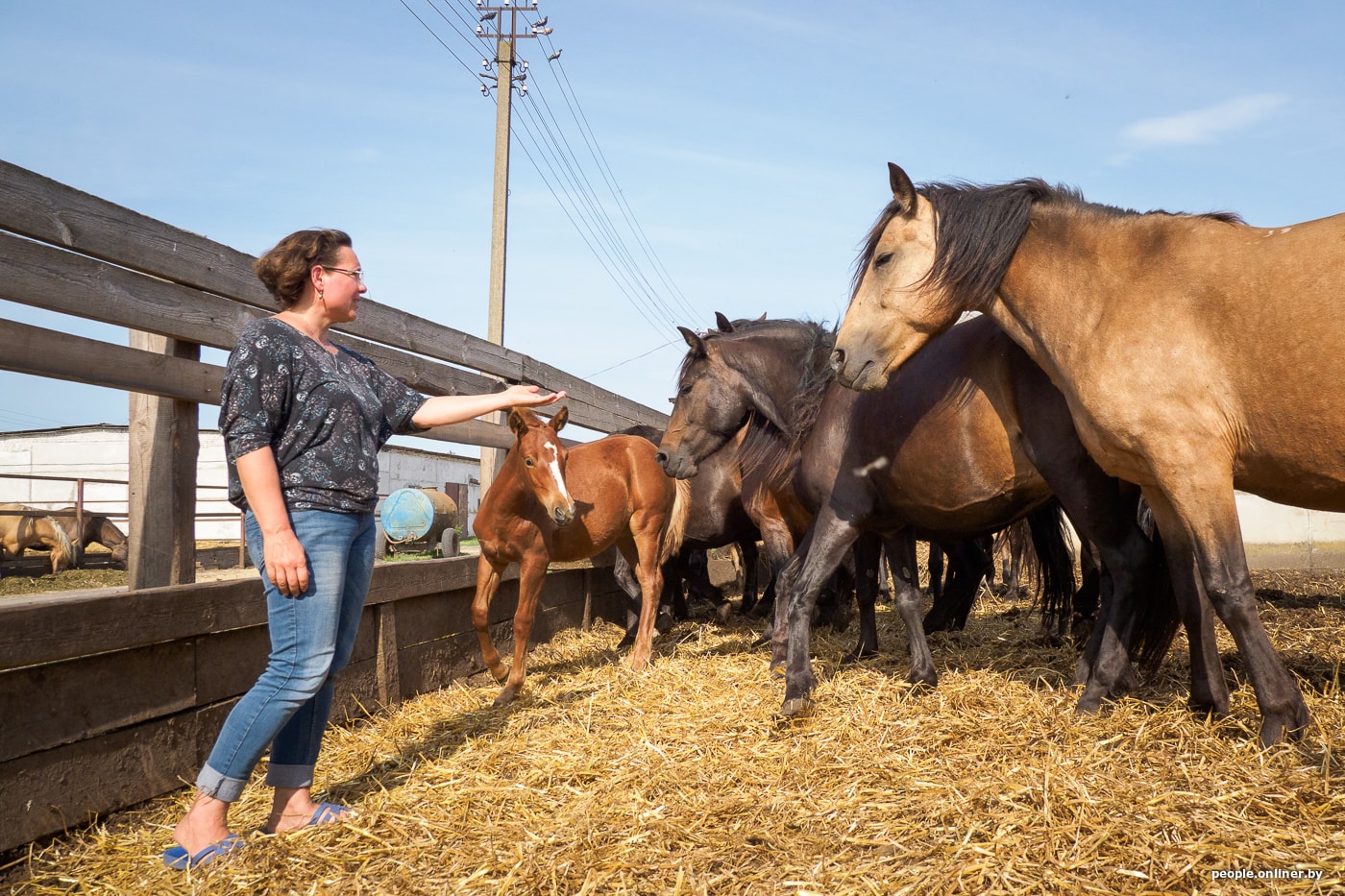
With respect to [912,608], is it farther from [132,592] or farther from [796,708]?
[132,592]

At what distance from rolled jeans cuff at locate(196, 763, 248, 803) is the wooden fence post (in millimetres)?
1069

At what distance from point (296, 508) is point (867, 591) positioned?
172 inches

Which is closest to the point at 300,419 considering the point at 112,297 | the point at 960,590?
the point at 112,297

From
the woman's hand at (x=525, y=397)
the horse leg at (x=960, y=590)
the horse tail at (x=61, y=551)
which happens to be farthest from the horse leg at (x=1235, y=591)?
the horse tail at (x=61, y=551)

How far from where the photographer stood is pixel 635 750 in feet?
12.4

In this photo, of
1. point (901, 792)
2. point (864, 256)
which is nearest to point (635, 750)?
point (901, 792)

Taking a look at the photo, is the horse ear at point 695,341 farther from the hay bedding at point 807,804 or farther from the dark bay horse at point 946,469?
the hay bedding at point 807,804

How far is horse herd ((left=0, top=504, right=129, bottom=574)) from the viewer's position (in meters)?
12.8

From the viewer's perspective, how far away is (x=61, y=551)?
1272 centimetres

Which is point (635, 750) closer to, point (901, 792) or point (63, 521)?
point (901, 792)

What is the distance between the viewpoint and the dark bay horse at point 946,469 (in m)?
4.22

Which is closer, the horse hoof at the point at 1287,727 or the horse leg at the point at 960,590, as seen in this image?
the horse hoof at the point at 1287,727

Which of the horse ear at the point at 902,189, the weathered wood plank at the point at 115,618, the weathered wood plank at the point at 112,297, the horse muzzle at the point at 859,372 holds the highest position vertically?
the horse ear at the point at 902,189

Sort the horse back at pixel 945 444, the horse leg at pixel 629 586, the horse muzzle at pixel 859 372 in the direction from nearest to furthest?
the horse muzzle at pixel 859 372, the horse back at pixel 945 444, the horse leg at pixel 629 586
